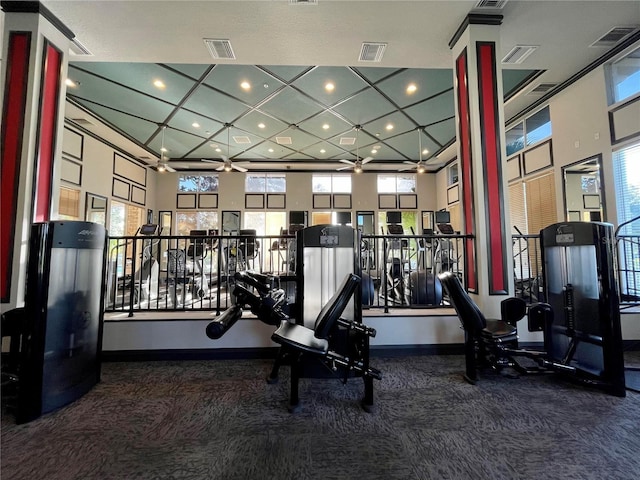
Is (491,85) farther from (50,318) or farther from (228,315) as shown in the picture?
(50,318)

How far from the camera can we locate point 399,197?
10938 mm

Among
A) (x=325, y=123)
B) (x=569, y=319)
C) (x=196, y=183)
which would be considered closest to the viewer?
(x=569, y=319)

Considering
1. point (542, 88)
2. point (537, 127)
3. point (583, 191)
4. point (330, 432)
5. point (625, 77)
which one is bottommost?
point (330, 432)

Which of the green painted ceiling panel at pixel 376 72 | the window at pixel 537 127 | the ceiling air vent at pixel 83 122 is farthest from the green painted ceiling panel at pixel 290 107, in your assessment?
the window at pixel 537 127

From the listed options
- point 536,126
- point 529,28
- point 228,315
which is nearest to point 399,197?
point 536,126

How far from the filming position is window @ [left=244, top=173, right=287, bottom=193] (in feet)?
35.2

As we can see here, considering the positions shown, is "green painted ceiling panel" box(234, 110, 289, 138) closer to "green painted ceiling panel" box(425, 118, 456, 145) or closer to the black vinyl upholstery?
"green painted ceiling panel" box(425, 118, 456, 145)

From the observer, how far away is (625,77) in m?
4.06

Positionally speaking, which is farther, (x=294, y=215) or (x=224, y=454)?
(x=294, y=215)

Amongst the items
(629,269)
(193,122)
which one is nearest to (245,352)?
(629,269)

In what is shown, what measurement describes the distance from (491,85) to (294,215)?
817 centimetres

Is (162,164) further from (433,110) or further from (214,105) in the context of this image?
(433,110)

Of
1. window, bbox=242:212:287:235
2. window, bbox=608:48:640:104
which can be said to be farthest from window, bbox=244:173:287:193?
window, bbox=608:48:640:104

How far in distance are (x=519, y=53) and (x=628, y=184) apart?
2.63 metres
